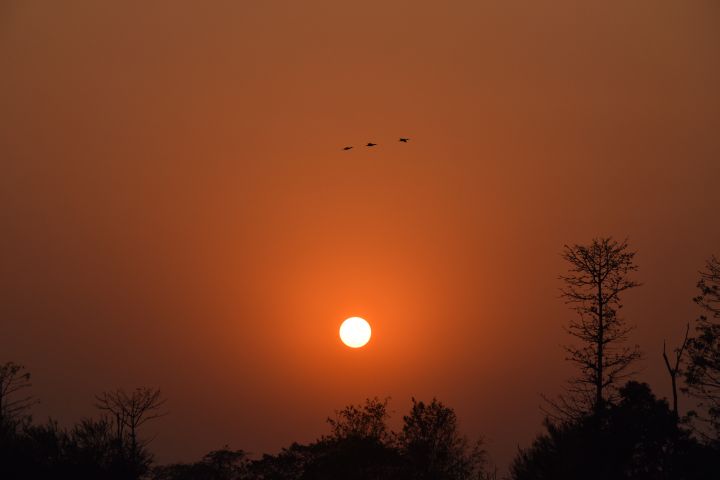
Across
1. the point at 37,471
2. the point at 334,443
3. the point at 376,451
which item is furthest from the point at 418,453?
the point at 37,471

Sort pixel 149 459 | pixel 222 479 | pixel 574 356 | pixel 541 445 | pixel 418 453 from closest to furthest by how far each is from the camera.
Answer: pixel 574 356, pixel 541 445, pixel 149 459, pixel 418 453, pixel 222 479

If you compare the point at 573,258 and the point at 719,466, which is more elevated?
the point at 573,258

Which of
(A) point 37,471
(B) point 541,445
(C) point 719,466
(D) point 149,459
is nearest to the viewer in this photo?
(C) point 719,466

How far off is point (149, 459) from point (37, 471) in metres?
10.5

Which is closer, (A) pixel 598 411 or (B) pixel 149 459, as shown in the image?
(A) pixel 598 411

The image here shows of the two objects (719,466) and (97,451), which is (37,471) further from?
(719,466)

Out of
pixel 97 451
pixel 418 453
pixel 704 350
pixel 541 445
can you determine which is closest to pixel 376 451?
pixel 418 453

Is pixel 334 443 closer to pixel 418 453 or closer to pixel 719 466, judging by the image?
pixel 418 453

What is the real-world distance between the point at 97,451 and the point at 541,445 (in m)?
29.4

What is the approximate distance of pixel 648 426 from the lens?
138 ft

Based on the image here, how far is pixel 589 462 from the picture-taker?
41.9 meters

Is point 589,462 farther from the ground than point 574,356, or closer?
closer

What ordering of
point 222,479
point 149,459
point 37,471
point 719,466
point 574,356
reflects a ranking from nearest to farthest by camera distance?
point 719,466 < point 574,356 < point 37,471 < point 149,459 < point 222,479

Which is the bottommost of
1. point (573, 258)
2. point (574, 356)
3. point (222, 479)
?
point (222, 479)
